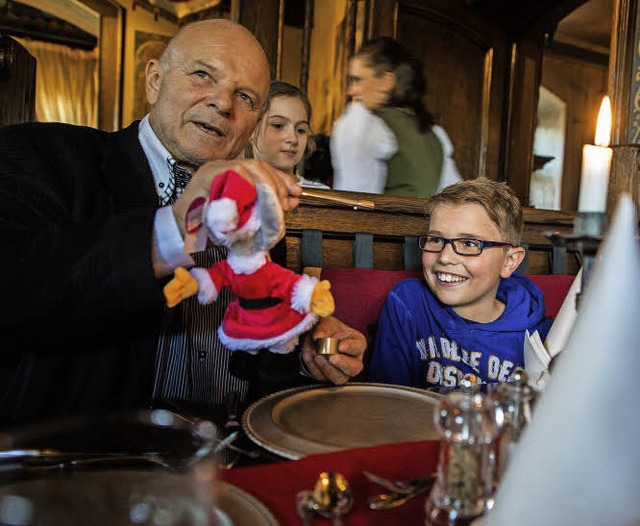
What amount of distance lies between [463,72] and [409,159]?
1.58m

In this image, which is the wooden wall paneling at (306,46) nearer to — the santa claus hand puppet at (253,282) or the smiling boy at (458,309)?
the smiling boy at (458,309)

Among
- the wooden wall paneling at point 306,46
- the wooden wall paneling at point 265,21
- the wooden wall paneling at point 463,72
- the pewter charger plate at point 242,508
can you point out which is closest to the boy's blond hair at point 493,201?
the pewter charger plate at point 242,508

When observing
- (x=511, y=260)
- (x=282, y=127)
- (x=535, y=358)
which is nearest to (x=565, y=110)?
(x=282, y=127)

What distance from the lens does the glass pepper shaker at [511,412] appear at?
0.46 meters

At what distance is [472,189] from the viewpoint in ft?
4.84

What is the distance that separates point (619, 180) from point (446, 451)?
2.14 meters

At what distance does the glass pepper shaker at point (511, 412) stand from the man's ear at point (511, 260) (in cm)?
109

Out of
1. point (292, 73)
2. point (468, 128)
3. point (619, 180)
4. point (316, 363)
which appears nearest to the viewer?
point (316, 363)

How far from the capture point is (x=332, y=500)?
1.49ft

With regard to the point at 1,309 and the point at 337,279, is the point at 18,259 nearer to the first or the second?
the point at 1,309

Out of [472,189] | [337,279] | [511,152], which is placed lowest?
[337,279]

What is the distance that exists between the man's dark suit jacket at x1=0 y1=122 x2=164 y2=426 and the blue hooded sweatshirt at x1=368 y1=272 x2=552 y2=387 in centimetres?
67

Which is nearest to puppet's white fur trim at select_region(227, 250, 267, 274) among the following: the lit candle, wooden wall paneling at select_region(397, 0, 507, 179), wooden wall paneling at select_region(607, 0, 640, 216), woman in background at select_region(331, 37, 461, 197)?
the lit candle

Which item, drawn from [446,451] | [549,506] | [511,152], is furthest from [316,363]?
[511,152]
